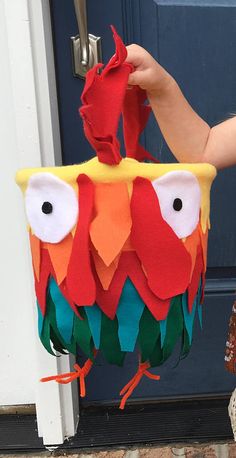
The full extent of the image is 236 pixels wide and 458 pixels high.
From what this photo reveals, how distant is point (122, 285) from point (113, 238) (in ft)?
0.20

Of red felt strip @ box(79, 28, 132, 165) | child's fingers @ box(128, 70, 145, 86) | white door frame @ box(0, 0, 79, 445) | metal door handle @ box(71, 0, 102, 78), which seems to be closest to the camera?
red felt strip @ box(79, 28, 132, 165)

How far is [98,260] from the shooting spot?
21.8 inches

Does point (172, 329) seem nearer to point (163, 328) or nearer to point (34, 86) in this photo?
point (163, 328)

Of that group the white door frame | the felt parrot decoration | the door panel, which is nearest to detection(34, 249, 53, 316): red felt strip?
the felt parrot decoration

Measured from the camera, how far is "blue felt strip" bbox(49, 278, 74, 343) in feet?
1.90

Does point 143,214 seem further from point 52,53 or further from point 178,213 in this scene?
point 52,53

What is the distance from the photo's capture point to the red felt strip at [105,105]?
513mm

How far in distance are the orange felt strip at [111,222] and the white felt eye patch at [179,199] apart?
0.13 ft

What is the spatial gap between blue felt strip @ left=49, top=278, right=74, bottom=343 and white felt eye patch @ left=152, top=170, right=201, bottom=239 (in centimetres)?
16

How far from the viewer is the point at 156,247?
0.54 metres

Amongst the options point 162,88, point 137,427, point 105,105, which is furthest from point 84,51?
point 137,427

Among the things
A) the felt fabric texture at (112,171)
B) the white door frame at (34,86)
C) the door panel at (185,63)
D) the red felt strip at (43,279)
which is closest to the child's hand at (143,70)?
the felt fabric texture at (112,171)

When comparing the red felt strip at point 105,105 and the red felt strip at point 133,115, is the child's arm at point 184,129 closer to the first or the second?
the red felt strip at point 133,115

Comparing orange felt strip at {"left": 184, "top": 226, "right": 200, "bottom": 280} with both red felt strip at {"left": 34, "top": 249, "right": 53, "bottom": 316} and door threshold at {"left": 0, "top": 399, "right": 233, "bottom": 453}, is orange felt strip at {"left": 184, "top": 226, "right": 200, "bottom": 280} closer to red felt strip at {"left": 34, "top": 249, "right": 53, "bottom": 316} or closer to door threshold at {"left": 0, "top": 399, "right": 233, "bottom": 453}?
red felt strip at {"left": 34, "top": 249, "right": 53, "bottom": 316}
